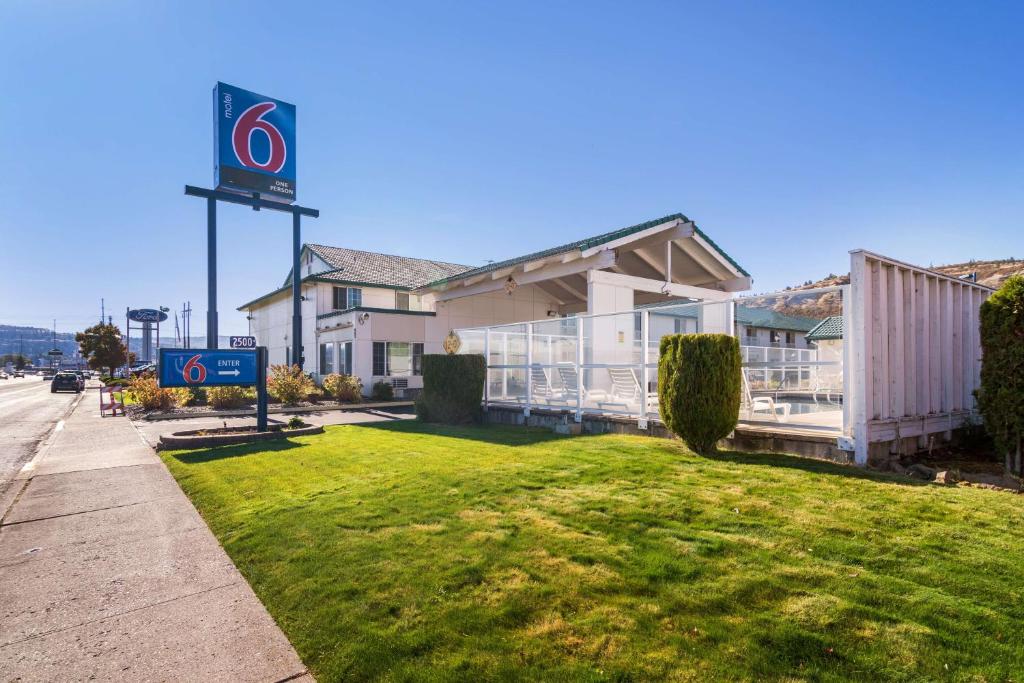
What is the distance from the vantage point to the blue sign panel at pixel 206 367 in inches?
408

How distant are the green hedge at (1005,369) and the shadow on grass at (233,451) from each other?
34.4ft

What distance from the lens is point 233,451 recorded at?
934 centimetres

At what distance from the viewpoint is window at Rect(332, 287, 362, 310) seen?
25609 millimetres

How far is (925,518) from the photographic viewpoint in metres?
4.30

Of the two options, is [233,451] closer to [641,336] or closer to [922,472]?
[641,336]

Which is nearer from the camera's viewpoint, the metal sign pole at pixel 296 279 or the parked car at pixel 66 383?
the metal sign pole at pixel 296 279

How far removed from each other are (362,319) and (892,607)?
70.6 feet

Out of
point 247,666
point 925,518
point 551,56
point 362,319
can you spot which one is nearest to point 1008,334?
point 925,518

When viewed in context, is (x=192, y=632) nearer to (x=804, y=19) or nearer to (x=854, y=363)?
(x=854, y=363)

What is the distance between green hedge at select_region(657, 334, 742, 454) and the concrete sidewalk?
18.0 ft

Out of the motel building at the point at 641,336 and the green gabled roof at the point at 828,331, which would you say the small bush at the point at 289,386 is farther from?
the green gabled roof at the point at 828,331

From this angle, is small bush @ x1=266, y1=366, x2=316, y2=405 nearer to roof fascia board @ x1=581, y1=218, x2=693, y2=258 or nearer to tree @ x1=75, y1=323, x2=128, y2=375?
roof fascia board @ x1=581, y1=218, x2=693, y2=258

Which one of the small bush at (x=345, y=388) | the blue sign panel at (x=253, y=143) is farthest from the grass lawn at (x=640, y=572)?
the blue sign panel at (x=253, y=143)

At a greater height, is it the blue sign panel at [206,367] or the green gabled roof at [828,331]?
the green gabled roof at [828,331]
